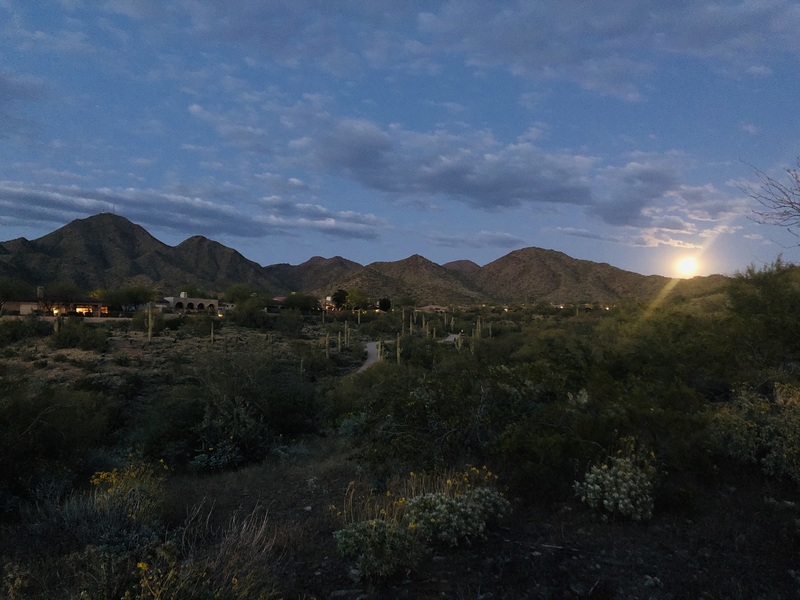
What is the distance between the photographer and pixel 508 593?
4.84 meters

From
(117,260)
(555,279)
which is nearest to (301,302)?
(117,260)

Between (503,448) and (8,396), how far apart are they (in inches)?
326

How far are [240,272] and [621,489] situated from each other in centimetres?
12290

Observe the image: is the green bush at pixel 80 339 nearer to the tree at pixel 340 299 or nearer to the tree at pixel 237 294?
the tree at pixel 237 294

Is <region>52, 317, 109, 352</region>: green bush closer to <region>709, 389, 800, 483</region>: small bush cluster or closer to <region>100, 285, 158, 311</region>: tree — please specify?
<region>100, 285, 158, 311</region>: tree

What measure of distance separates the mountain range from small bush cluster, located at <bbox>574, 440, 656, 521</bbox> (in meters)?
78.8

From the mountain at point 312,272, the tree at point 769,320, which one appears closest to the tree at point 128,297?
the mountain at point 312,272

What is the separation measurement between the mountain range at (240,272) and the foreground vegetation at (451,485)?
74806mm

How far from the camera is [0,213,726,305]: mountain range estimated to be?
87.4 m

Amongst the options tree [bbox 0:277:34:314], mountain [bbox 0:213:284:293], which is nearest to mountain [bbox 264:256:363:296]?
mountain [bbox 0:213:284:293]

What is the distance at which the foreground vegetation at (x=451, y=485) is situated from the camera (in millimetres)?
5043

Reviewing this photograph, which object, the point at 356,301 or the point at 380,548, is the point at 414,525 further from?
the point at 356,301

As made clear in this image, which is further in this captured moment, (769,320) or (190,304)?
(190,304)

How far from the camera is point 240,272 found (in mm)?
122938
